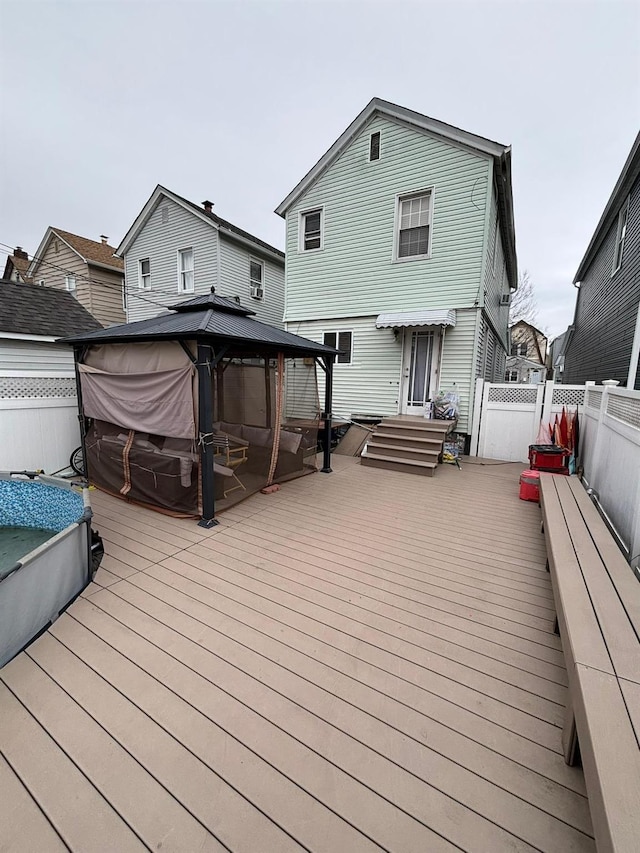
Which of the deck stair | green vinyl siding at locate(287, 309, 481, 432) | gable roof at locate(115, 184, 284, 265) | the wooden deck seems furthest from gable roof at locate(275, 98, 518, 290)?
the wooden deck

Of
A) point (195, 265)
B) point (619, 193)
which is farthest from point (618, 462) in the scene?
point (195, 265)

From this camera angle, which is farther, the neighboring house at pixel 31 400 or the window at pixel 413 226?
the window at pixel 413 226

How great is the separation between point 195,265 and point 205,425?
9.44 metres

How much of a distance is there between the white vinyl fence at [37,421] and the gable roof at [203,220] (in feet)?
24.4

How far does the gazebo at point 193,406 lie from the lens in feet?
12.7

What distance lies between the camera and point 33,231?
63.6 ft

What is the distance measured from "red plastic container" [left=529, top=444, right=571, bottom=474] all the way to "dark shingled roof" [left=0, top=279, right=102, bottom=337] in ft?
30.6

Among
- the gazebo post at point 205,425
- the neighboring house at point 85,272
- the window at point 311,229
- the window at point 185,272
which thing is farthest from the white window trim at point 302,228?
the neighboring house at point 85,272

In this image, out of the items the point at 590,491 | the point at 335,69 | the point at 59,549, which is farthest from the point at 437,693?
the point at 335,69

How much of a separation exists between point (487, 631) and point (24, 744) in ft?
8.32

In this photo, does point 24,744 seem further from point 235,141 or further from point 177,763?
point 235,141

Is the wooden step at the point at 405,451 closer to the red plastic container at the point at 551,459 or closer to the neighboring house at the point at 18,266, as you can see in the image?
the red plastic container at the point at 551,459

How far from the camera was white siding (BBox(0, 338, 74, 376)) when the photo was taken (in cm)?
698

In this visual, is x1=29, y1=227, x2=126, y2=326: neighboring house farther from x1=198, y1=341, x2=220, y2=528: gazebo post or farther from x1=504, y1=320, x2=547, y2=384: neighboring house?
x1=504, y1=320, x2=547, y2=384: neighboring house
